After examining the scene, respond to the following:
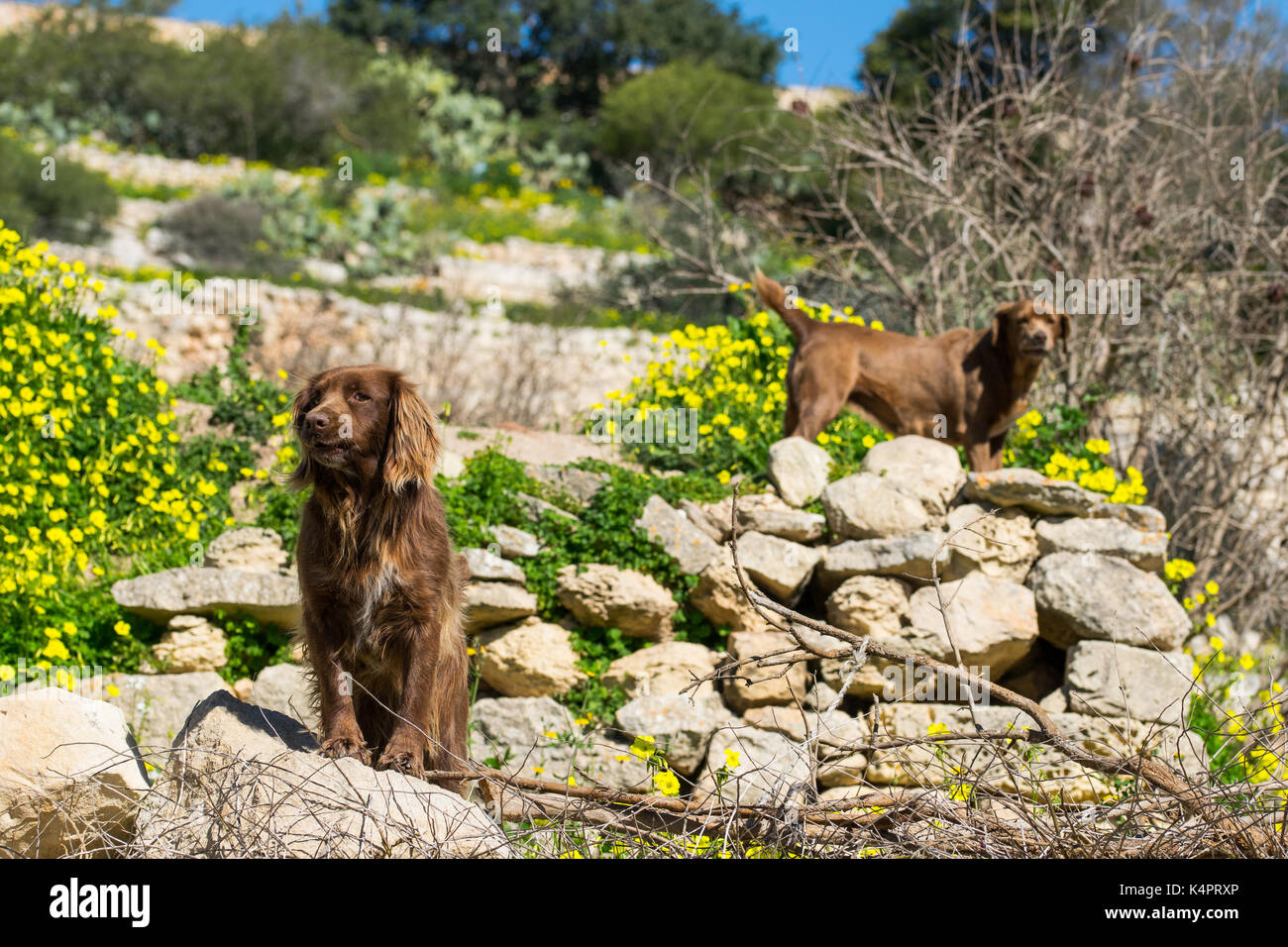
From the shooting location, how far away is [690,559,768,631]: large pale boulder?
266 inches

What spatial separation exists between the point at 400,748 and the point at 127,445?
425cm

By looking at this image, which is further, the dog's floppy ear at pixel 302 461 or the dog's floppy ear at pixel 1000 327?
the dog's floppy ear at pixel 1000 327

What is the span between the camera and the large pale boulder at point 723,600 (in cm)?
675

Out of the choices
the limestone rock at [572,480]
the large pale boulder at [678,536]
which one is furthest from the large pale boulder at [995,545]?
the limestone rock at [572,480]

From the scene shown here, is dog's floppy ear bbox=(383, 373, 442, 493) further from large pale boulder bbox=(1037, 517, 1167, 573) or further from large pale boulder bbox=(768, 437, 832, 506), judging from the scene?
large pale boulder bbox=(1037, 517, 1167, 573)

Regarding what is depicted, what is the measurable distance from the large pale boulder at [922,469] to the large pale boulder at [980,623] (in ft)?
1.88

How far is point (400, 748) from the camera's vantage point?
4105 millimetres

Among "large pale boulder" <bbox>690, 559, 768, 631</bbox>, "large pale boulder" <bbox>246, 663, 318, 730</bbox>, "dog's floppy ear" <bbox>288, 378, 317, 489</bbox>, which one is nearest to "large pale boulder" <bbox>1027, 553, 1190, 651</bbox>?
"large pale boulder" <bbox>690, 559, 768, 631</bbox>

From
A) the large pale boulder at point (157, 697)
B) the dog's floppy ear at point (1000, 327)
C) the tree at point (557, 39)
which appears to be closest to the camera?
the large pale boulder at point (157, 697)

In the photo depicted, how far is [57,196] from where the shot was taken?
17219 millimetres

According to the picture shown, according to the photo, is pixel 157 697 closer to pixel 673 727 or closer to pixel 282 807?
pixel 673 727

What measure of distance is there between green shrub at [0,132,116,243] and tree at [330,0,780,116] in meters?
16.2

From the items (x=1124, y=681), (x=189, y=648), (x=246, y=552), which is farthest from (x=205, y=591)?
(x=1124, y=681)

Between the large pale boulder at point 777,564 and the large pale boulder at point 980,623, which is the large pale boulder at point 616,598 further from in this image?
the large pale boulder at point 980,623
